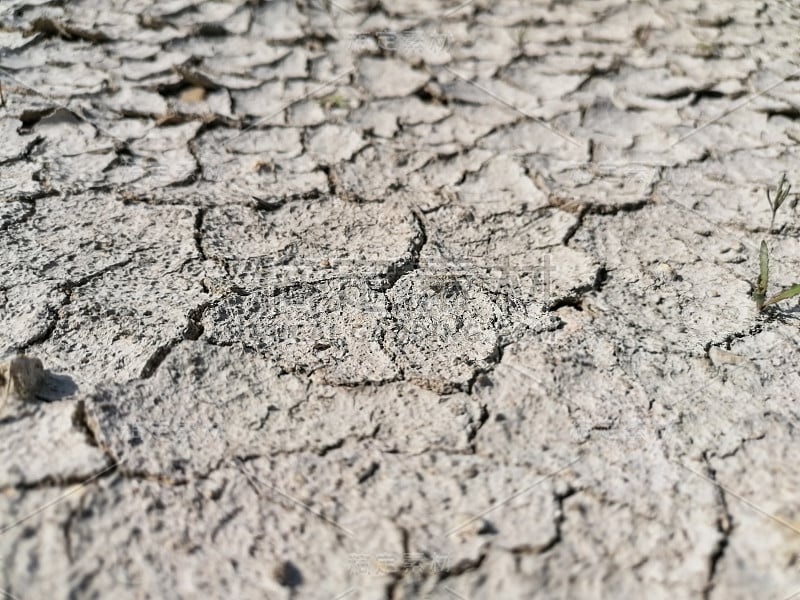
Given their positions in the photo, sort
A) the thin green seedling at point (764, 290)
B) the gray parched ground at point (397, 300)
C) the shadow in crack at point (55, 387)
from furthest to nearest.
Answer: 1. the thin green seedling at point (764, 290)
2. the shadow in crack at point (55, 387)
3. the gray parched ground at point (397, 300)

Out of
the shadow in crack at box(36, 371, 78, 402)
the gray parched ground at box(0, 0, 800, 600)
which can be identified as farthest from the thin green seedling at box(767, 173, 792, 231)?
the shadow in crack at box(36, 371, 78, 402)

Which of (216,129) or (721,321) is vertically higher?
(216,129)

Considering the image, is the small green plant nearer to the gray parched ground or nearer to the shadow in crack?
the gray parched ground

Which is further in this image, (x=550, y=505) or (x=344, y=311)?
(x=344, y=311)

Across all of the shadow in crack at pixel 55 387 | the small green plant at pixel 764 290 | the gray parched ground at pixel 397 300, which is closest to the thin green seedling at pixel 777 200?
the gray parched ground at pixel 397 300

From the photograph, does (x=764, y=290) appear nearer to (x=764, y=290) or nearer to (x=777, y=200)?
(x=764, y=290)

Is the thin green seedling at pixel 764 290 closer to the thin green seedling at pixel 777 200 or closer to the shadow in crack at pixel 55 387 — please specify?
the thin green seedling at pixel 777 200

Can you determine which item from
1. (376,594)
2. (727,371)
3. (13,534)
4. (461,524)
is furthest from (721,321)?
(13,534)

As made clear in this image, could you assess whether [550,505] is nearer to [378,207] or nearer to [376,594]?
[376,594]
